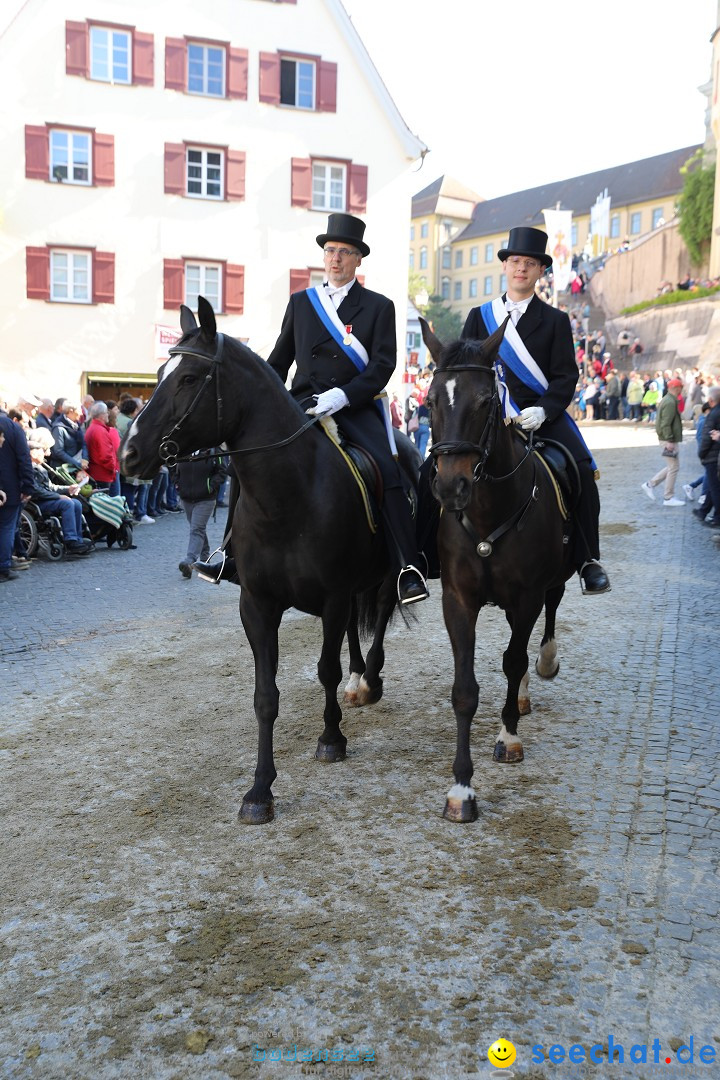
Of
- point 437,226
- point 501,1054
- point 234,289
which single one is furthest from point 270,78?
point 437,226

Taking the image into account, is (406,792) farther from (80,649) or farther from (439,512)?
(80,649)

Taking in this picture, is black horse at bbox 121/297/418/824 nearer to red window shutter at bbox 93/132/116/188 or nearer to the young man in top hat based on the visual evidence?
the young man in top hat

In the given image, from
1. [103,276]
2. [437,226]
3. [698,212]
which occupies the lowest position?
[103,276]

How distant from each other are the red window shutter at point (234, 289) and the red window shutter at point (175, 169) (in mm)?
2592

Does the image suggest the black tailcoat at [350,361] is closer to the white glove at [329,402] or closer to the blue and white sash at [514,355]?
the white glove at [329,402]

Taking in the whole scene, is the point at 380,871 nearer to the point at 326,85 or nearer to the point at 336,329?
the point at 336,329

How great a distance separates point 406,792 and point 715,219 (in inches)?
1827

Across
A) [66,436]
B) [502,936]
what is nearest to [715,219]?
[66,436]

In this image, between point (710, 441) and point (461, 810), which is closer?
point (461, 810)

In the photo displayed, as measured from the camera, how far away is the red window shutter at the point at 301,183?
1213 inches

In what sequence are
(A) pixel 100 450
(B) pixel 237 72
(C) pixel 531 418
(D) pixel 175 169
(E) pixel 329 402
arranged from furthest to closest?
(B) pixel 237 72 → (D) pixel 175 169 → (A) pixel 100 450 → (C) pixel 531 418 → (E) pixel 329 402

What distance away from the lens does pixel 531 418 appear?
18.4ft

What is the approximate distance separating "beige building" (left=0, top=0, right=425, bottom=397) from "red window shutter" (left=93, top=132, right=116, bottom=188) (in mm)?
41

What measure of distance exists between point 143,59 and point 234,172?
396 cm
